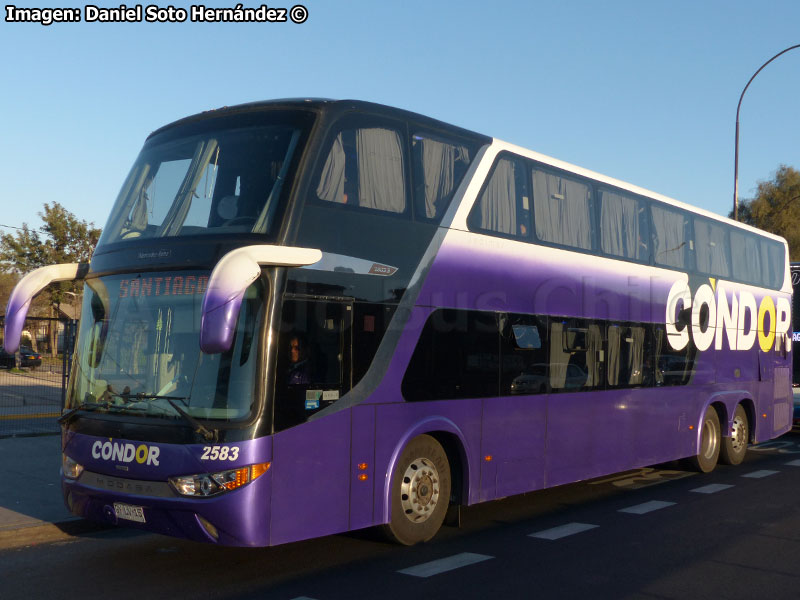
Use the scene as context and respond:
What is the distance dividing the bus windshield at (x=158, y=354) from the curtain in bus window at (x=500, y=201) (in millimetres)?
3255

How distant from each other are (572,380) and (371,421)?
3772 millimetres

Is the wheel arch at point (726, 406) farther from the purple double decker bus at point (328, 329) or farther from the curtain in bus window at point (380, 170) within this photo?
the curtain in bus window at point (380, 170)

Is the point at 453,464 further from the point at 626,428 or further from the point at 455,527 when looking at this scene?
the point at 626,428

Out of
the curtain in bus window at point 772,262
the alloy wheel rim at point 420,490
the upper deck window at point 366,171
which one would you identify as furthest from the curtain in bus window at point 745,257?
the upper deck window at point 366,171

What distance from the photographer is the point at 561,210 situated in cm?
1075

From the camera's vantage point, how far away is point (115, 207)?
8.34m

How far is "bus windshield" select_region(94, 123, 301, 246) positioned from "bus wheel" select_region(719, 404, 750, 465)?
10466 mm

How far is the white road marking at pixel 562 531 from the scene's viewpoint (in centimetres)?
910

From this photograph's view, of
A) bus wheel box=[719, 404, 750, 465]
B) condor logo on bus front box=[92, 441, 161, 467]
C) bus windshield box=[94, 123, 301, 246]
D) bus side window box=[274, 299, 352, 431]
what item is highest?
bus windshield box=[94, 123, 301, 246]

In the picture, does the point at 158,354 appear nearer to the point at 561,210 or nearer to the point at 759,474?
the point at 561,210

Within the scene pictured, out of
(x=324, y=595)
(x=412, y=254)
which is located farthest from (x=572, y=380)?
(x=324, y=595)

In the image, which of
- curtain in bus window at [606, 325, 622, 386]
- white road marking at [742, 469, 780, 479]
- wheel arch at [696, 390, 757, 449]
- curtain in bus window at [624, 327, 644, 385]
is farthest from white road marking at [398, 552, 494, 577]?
white road marking at [742, 469, 780, 479]

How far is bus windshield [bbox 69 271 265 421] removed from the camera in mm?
6949

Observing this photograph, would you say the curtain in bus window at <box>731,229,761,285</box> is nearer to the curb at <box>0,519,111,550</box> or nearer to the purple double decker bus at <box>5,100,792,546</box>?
the purple double decker bus at <box>5,100,792,546</box>
